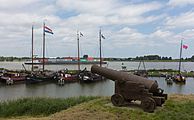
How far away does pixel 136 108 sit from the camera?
32.7 feet

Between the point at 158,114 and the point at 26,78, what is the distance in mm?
40624

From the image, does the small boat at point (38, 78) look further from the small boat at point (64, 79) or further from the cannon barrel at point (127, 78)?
the cannon barrel at point (127, 78)

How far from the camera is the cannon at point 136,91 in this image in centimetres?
978

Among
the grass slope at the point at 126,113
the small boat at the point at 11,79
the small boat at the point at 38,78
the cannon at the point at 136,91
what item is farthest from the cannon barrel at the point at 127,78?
the small boat at the point at 11,79

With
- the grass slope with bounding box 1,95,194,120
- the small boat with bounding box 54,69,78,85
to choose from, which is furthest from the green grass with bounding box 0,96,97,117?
the small boat with bounding box 54,69,78,85

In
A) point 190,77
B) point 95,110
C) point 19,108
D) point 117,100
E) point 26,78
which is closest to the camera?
point 95,110

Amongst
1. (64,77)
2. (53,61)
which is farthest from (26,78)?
(53,61)

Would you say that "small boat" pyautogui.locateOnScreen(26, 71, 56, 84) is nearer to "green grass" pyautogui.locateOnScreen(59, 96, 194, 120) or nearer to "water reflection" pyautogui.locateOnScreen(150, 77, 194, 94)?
"water reflection" pyautogui.locateOnScreen(150, 77, 194, 94)

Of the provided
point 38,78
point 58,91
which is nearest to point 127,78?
point 58,91

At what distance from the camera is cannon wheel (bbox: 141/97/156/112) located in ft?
31.5

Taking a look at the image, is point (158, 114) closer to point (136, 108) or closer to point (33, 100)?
point (136, 108)

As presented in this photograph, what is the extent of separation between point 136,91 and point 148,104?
2.09 feet

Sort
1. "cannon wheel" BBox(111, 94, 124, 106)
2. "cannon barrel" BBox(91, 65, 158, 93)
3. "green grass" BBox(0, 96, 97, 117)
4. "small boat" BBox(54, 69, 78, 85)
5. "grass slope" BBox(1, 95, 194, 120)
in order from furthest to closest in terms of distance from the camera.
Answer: "small boat" BBox(54, 69, 78, 85), "green grass" BBox(0, 96, 97, 117), "cannon wheel" BBox(111, 94, 124, 106), "cannon barrel" BBox(91, 65, 158, 93), "grass slope" BBox(1, 95, 194, 120)

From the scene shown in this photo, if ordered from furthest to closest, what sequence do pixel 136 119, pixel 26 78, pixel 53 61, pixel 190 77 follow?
pixel 53 61
pixel 190 77
pixel 26 78
pixel 136 119
